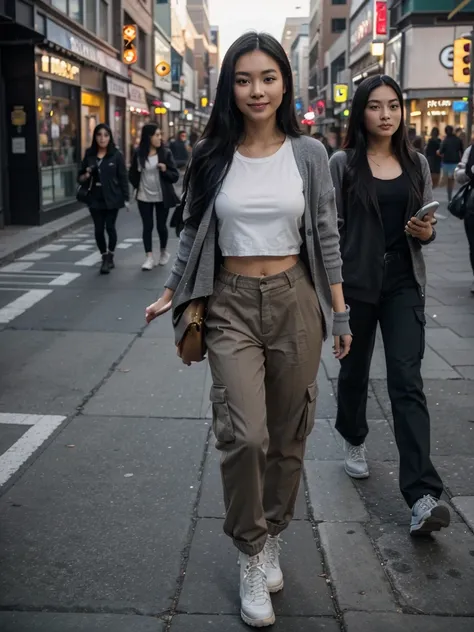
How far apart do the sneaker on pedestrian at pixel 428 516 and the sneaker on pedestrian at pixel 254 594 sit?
0.80 m

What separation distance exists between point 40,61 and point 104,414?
13.5 meters

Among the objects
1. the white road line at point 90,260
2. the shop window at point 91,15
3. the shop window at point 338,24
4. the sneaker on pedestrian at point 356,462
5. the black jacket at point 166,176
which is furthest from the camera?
the shop window at point 338,24

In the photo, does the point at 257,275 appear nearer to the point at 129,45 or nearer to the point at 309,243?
the point at 309,243

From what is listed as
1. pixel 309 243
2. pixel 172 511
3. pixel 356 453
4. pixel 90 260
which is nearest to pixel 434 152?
pixel 90 260

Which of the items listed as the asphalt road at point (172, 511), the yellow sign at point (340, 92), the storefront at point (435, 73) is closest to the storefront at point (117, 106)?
the storefront at point (435, 73)

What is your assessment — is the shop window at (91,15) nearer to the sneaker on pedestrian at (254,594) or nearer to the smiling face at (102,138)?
the smiling face at (102,138)

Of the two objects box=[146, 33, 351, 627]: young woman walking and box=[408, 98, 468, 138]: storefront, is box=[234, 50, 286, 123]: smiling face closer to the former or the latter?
box=[146, 33, 351, 627]: young woman walking

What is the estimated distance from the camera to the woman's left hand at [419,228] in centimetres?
371

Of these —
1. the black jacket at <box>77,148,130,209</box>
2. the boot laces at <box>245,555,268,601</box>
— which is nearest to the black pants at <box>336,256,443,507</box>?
the boot laces at <box>245,555,268,601</box>

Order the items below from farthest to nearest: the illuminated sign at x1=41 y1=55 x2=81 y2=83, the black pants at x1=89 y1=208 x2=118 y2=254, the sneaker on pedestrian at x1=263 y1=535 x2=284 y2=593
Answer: the illuminated sign at x1=41 y1=55 x2=81 y2=83, the black pants at x1=89 y1=208 x2=118 y2=254, the sneaker on pedestrian at x1=263 y1=535 x2=284 y2=593

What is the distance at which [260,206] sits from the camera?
3006mm

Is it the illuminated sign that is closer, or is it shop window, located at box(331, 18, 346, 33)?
the illuminated sign

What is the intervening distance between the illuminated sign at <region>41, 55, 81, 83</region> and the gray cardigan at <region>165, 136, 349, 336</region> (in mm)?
15677

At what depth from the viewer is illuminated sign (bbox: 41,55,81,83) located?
17944 mm
